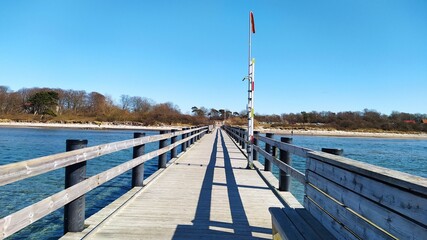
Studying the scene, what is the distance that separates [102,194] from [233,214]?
3.75m

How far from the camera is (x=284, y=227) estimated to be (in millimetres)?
2682

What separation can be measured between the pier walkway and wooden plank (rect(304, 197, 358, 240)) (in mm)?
683

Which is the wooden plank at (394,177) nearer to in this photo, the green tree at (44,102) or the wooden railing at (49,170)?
the wooden railing at (49,170)

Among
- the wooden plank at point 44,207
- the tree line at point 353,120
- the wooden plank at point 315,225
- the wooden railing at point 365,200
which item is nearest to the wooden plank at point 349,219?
the wooden railing at point 365,200

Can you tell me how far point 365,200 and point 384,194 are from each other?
24 centimetres

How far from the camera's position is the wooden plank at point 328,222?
2.30 meters

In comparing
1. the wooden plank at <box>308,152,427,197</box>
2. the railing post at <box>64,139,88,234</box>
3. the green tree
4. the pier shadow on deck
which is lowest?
the pier shadow on deck

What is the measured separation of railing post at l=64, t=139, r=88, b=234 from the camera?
3.39m

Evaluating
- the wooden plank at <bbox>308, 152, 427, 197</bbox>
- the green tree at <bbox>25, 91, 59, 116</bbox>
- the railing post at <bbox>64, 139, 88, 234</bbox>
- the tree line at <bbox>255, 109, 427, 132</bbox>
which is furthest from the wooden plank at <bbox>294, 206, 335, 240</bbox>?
the tree line at <bbox>255, 109, 427, 132</bbox>

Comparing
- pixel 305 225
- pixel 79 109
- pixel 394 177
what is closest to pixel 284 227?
pixel 305 225

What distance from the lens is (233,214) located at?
449cm

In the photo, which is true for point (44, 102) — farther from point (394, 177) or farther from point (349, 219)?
point (394, 177)

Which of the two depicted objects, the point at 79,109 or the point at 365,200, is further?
the point at 79,109

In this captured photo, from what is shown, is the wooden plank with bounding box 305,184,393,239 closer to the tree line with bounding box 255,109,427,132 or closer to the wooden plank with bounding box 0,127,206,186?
the wooden plank with bounding box 0,127,206,186
